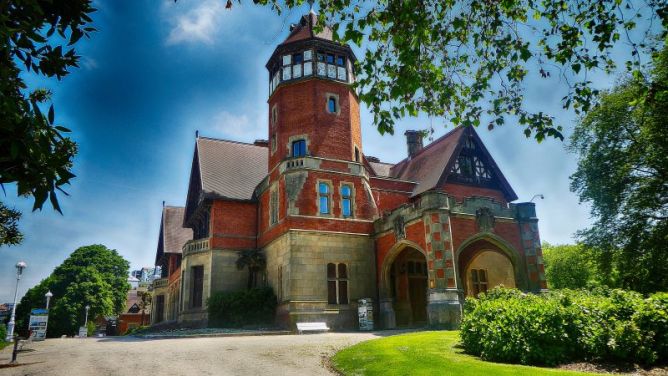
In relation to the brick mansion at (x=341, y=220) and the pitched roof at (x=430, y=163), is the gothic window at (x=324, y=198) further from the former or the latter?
the pitched roof at (x=430, y=163)

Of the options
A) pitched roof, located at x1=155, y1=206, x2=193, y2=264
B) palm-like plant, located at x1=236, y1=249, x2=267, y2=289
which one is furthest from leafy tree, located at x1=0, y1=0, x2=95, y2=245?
pitched roof, located at x1=155, y1=206, x2=193, y2=264

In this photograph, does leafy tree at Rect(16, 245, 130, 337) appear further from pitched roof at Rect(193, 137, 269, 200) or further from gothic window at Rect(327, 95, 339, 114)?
gothic window at Rect(327, 95, 339, 114)

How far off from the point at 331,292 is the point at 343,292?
0.71 m

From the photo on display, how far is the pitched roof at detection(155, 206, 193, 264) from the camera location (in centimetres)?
3906

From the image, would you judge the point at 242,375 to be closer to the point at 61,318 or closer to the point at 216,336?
the point at 216,336

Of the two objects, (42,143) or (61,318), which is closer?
(42,143)

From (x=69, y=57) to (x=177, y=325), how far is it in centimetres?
2571

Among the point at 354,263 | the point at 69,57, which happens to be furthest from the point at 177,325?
the point at 69,57

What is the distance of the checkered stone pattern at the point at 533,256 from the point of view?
73.6 ft

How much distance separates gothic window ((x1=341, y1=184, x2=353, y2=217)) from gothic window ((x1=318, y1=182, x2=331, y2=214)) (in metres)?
0.85

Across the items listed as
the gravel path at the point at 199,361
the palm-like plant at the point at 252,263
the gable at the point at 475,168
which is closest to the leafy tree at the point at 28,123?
the gravel path at the point at 199,361

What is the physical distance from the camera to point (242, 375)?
9.38 meters

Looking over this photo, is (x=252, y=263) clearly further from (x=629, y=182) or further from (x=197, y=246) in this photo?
(x=629, y=182)

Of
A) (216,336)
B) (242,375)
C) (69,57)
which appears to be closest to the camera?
(69,57)
